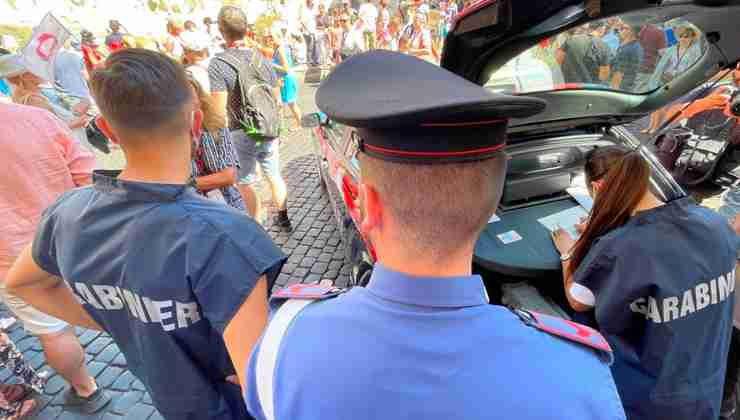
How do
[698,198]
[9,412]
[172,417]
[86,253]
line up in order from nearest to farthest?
[86,253] < [172,417] < [9,412] < [698,198]

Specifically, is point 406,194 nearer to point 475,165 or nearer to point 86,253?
point 475,165

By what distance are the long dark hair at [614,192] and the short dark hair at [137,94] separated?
1900 millimetres

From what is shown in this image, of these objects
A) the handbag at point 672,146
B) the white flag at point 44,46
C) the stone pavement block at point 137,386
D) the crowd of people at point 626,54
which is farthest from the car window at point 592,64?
the stone pavement block at point 137,386

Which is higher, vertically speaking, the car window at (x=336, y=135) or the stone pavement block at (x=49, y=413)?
the car window at (x=336, y=135)

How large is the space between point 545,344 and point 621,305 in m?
1.12

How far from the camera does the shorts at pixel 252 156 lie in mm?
3889

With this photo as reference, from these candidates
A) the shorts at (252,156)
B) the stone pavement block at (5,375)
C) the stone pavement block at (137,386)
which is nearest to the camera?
the stone pavement block at (137,386)

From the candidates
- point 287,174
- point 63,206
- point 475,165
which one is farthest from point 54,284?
point 287,174

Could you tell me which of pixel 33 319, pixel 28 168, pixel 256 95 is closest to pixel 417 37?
pixel 256 95

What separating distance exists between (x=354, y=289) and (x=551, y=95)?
230cm

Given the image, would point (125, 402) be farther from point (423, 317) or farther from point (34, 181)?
point (423, 317)

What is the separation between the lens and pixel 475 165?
78 centimetres

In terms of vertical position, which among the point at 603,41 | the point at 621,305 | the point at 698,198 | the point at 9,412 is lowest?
the point at 9,412

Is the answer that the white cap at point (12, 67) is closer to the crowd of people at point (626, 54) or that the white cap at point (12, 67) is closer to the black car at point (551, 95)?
the black car at point (551, 95)
